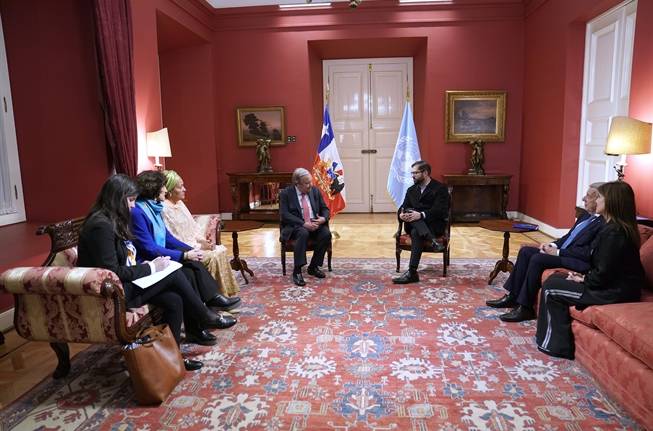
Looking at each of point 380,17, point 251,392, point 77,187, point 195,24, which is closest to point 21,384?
point 251,392

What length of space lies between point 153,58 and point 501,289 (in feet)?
15.9

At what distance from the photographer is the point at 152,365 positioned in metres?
2.48

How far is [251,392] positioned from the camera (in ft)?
8.58

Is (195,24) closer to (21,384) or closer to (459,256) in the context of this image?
(459,256)

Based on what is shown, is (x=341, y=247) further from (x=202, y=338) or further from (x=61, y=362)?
(x=61, y=362)

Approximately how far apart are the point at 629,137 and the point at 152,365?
4.20 m

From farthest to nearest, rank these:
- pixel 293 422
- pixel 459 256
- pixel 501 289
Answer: pixel 459 256
pixel 501 289
pixel 293 422

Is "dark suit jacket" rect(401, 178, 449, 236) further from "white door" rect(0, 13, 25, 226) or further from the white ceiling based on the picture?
the white ceiling

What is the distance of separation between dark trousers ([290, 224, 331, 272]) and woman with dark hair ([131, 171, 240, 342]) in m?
1.04

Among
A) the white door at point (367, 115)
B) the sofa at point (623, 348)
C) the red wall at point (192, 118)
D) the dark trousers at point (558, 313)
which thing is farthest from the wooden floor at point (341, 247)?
the sofa at point (623, 348)

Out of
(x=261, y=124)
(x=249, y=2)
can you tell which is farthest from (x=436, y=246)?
(x=249, y=2)

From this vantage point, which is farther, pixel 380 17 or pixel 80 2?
pixel 380 17

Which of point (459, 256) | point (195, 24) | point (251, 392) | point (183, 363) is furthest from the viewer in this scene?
point (195, 24)

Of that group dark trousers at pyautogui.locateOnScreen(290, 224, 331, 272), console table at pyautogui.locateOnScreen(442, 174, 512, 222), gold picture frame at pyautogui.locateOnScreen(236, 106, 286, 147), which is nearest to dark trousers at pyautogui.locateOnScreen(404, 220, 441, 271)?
dark trousers at pyautogui.locateOnScreen(290, 224, 331, 272)
